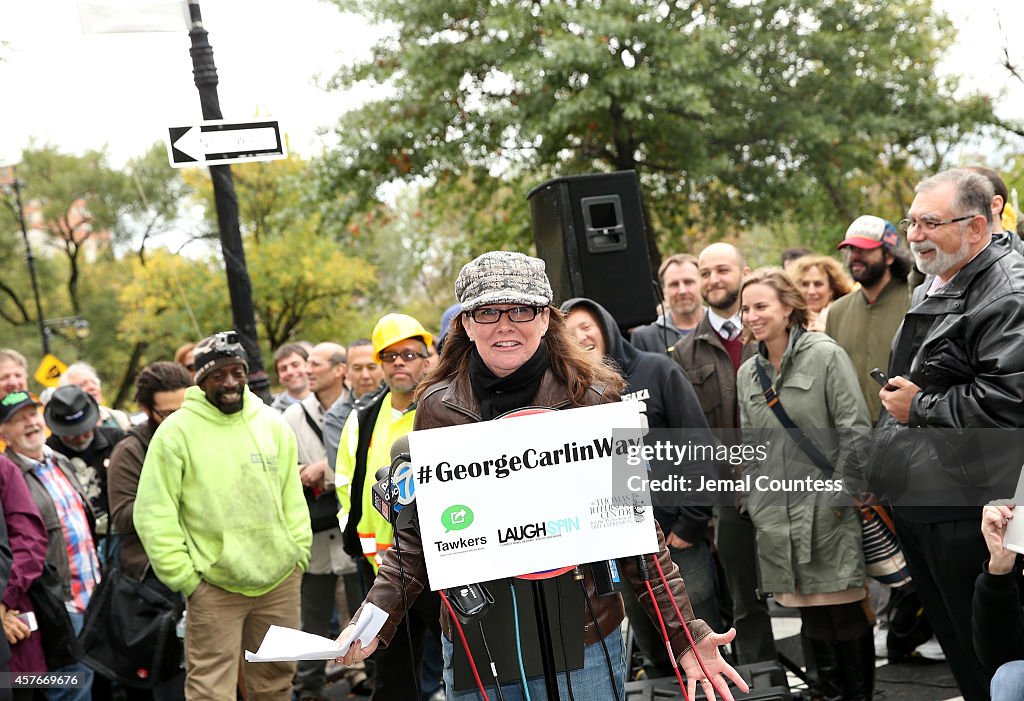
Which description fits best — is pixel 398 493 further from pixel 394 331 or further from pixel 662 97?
pixel 662 97

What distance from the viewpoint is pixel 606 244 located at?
6469 mm

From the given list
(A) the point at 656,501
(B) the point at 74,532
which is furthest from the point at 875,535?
(B) the point at 74,532

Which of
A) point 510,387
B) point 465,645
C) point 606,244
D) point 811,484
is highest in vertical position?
point 606,244

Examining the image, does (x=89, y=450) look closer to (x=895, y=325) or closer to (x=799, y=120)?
(x=895, y=325)

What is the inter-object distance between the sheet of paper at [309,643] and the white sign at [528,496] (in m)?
0.32

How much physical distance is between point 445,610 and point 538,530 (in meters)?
0.48

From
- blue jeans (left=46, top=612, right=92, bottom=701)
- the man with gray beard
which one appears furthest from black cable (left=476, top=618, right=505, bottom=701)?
blue jeans (left=46, top=612, right=92, bottom=701)

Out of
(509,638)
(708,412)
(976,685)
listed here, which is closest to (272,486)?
(708,412)

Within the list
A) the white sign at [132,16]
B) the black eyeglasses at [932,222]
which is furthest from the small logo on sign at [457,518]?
the white sign at [132,16]

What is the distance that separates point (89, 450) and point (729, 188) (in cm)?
1264

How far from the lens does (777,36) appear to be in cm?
1527

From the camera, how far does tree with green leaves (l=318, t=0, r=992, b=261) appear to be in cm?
1419

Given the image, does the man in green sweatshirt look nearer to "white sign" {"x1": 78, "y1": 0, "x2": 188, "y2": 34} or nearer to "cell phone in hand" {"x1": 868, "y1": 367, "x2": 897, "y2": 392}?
"white sign" {"x1": 78, "y1": 0, "x2": 188, "y2": 34}

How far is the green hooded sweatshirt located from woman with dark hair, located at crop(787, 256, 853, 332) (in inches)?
155
